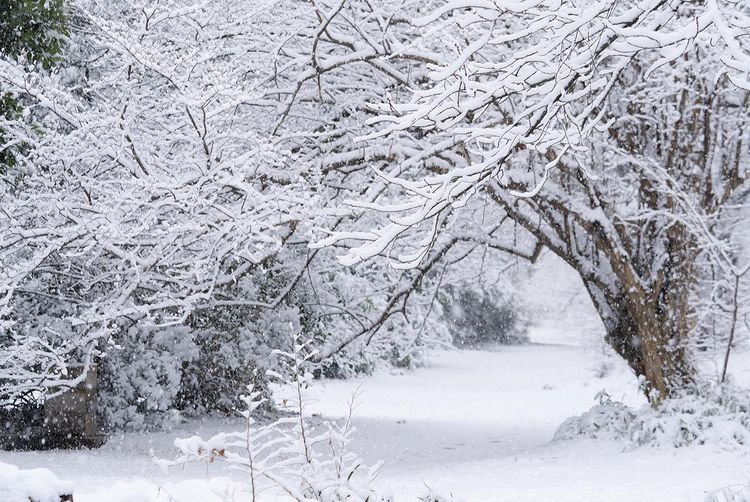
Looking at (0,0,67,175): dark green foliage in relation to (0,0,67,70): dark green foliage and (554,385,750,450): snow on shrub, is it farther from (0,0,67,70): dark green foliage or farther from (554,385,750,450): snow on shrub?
(554,385,750,450): snow on shrub

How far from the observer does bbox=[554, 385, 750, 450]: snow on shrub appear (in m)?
8.84

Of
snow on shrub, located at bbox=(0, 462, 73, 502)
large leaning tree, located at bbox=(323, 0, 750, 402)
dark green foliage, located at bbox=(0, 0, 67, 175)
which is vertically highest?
dark green foliage, located at bbox=(0, 0, 67, 175)

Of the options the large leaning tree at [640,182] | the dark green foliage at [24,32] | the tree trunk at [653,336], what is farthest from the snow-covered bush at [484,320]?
the dark green foliage at [24,32]

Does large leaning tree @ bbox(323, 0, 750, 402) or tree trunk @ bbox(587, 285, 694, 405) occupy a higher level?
large leaning tree @ bbox(323, 0, 750, 402)

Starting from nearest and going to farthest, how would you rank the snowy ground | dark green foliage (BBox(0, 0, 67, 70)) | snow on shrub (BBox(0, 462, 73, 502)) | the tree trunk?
snow on shrub (BBox(0, 462, 73, 502)) → the snowy ground → dark green foliage (BBox(0, 0, 67, 70)) → the tree trunk

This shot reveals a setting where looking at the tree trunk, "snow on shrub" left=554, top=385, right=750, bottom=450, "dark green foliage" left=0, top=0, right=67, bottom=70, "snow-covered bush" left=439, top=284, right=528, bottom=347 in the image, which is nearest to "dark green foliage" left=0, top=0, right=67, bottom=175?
"dark green foliage" left=0, top=0, right=67, bottom=70

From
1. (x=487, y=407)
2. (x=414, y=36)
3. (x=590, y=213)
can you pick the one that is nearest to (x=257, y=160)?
(x=414, y=36)

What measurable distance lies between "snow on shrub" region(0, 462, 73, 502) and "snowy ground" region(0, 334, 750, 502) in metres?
0.63

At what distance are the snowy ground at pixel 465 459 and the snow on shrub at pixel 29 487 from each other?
63cm

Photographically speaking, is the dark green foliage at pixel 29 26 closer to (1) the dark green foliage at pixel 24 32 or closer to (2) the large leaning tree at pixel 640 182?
(1) the dark green foliage at pixel 24 32

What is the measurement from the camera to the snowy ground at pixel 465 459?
6586 millimetres

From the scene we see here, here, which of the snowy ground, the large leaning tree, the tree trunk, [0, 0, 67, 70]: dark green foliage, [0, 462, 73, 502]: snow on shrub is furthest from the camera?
the tree trunk

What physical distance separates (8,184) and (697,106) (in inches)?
295

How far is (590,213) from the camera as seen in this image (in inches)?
363
